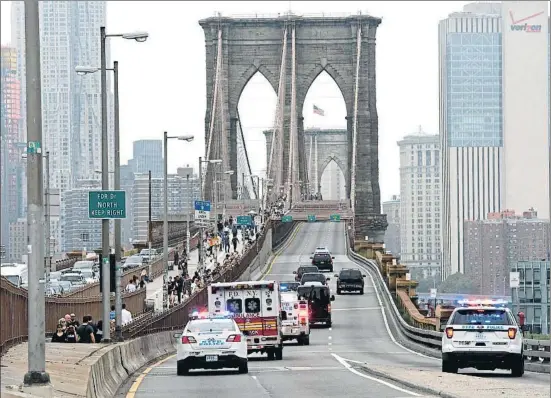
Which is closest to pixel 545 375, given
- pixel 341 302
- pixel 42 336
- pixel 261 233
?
pixel 42 336

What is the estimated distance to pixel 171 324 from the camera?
54.4 meters

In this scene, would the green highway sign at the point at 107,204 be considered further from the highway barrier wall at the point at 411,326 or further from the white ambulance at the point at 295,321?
the white ambulance at the point at 295,321

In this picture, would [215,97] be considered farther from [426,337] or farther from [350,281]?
[426,337]

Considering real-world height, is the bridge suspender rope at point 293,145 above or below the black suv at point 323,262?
above

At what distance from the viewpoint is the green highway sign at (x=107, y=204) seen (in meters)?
36.7

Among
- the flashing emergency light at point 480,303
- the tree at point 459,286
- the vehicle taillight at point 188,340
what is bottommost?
the tree at point 459,286

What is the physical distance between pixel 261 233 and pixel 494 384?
3712 inches

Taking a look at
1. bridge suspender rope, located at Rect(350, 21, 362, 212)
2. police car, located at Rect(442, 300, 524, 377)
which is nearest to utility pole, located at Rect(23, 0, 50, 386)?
police car, located at Rect(442, 300, 524, 377)

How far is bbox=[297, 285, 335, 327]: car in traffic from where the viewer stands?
63.0m

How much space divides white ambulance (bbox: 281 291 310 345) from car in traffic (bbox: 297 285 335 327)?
10397 millimetres

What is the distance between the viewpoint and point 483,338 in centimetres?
3061

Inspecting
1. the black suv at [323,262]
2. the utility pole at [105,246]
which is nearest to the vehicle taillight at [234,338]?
the utility pole at [105,246]

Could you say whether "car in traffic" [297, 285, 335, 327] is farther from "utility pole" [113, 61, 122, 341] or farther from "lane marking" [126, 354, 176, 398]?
"lane marking" [126, 354, 176, 398]

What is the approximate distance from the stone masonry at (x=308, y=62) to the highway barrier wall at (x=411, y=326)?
81.3 metres
